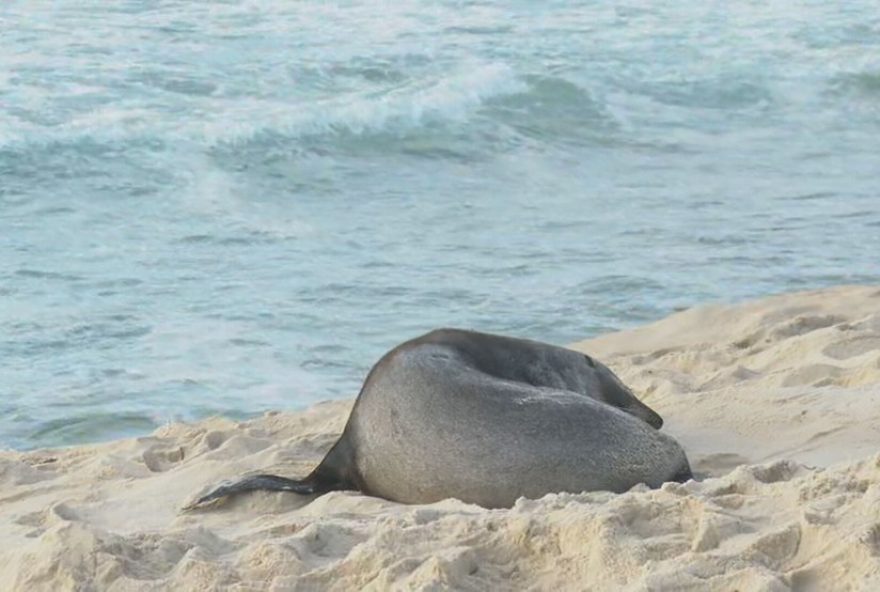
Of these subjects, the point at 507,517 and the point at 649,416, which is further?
the point at 649,416

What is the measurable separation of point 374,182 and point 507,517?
8.24 meters

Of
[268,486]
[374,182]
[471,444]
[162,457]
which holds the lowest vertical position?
[374,182]

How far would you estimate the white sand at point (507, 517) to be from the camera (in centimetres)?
357

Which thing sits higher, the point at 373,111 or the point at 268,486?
the point at 268,486

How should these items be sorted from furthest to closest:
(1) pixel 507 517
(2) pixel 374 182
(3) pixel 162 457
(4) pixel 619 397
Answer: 1. (2) pixel 374 182
2. (3) pixel 162 457
3. (4) pixel 619 397
4. (1) pixel 507 517

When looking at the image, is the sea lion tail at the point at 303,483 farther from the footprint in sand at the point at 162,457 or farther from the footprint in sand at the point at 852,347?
the footprint in sand at the point at 852,347

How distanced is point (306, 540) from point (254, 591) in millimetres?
327

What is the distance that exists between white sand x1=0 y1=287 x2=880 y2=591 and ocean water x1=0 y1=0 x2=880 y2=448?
1201mm

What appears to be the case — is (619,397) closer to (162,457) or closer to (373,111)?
(162,457)

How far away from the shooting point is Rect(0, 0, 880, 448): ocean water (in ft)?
26.7

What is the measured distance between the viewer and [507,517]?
3945 mm

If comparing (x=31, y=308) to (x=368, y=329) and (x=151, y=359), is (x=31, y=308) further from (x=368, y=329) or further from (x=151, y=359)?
(x=368, y=329)

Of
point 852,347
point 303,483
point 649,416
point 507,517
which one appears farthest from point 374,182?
point 507,517

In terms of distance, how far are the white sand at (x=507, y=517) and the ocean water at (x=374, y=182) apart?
3.94 ft
